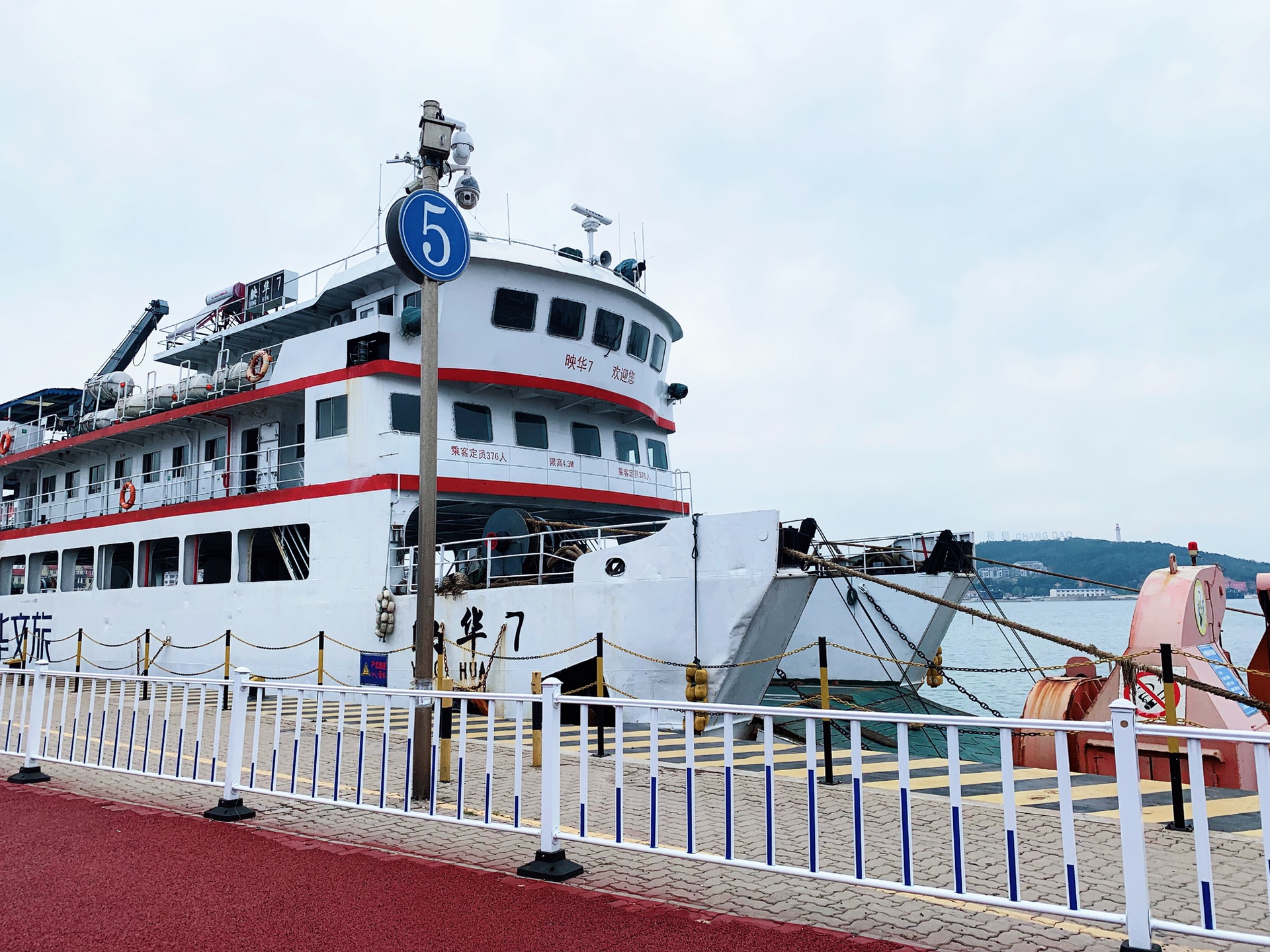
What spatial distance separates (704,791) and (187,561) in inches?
616

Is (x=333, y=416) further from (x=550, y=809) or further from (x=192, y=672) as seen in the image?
(x=550, y=809)

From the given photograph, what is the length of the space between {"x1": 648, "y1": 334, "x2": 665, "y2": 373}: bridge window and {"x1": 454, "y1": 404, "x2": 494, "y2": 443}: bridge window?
4130mm

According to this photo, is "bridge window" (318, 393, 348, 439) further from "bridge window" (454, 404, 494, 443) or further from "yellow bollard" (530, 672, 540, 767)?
"yellow bollard" (530, 672, 540, 767)

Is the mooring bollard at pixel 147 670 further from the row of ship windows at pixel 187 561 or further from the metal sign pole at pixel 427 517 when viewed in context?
the metal sign pole at pixel 427 517

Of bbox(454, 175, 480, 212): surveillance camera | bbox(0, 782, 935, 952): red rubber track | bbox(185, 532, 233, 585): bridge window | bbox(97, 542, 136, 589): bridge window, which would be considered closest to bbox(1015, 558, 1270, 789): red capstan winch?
bbox(0, 782, 935, 952): red rubber track

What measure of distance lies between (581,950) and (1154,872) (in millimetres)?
3724

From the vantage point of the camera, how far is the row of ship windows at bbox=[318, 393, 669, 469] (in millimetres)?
16797

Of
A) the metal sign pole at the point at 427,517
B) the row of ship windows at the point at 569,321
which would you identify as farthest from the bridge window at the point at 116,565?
the metal sign pole at the point at 427,517

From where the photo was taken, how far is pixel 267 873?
18.3ft

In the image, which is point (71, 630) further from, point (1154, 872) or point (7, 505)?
point (1154, 872)

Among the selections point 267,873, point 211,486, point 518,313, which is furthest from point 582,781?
point 211,486

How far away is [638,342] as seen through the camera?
19297 mm

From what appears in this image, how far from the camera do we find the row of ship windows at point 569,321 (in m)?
17.2

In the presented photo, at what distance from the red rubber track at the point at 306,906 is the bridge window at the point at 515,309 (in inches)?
468
